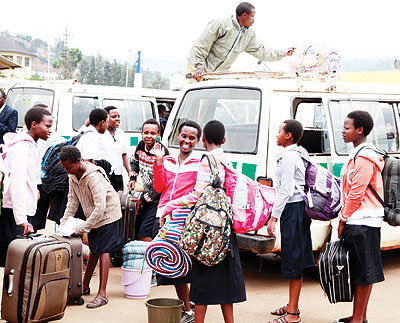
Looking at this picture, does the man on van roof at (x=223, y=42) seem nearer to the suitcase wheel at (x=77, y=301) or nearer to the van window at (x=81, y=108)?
the suitcase wheel at (x=77, y=301)

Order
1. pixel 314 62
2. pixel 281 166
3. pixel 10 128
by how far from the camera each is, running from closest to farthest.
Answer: pixel 281 166
pixel 314 62
pixel 10 128

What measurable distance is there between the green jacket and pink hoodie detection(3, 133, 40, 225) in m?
3.16

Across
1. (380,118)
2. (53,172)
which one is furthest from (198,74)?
(380,118)

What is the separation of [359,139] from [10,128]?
18.2ft

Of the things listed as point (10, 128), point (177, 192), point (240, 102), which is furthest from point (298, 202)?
point (10, 128)

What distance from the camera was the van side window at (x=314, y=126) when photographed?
6.62 metres

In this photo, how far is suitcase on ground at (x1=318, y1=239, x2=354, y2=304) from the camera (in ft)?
16.5

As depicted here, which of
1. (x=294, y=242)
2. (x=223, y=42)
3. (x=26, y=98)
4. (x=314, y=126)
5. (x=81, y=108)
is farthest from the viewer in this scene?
(x=26, y=98)

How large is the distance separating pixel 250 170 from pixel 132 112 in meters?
6.14

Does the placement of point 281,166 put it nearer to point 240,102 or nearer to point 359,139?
point 359,139

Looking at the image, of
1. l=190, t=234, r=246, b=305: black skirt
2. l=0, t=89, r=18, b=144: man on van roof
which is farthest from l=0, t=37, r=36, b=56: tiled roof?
l=190, t=234, r=246, b=305: black skirt

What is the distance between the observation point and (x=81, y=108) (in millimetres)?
11008

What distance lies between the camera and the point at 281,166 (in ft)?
17.5

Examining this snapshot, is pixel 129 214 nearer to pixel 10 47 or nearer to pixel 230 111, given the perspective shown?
pixel 230 111
